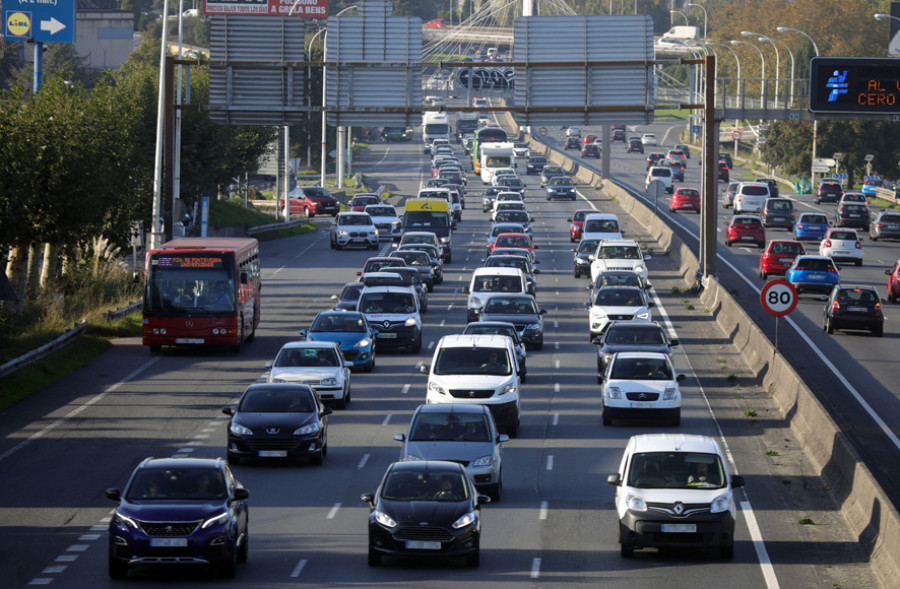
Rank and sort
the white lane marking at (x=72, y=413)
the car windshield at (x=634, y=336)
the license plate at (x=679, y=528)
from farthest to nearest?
the car windshield at (x=634, y=336) → the white lane marking at (x=72, y=413) → the license plate at (x=679, y=528)

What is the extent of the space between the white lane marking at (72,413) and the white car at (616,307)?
11914 millimetres

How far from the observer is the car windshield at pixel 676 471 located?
18.5 metres

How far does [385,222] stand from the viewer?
6625 cm

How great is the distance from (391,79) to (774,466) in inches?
905

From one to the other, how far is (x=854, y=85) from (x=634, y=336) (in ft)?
42.5

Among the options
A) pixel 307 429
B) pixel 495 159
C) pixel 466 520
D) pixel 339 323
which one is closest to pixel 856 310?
pixel 339 323

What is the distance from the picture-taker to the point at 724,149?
15788cm

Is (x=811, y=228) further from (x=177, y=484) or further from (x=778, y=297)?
(x=177, y=484)

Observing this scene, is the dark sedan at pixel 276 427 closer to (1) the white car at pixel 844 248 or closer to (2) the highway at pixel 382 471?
(2) the highway at pixel 382 471

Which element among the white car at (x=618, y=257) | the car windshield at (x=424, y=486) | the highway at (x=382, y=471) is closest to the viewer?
the highway at (x=382, y=471)

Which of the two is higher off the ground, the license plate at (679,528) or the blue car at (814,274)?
the blue car at (814,274)

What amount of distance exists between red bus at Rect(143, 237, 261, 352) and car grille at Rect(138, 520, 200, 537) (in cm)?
1971

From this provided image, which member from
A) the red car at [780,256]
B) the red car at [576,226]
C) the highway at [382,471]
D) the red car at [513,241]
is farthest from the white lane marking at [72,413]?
the red car at [576,226]

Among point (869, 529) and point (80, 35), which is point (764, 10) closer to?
point (80, 35)
